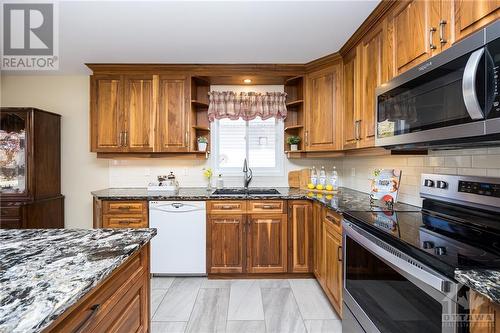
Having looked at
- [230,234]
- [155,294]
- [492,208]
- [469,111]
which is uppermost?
[469,111]

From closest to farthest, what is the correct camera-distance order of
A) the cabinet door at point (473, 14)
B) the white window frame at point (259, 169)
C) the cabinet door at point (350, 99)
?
the cabinet door at point (473, 14), the cabinet door at point (350, 99), the white window frame at point (259, 169)

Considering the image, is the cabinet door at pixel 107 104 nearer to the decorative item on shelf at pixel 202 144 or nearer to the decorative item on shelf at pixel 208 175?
the decorative item on shelf at pixel 202 144

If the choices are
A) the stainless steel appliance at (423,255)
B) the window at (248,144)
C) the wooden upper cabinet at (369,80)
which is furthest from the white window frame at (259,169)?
the stainless steel appliance at (423,255)

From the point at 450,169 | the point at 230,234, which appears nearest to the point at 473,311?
the point at 450,169

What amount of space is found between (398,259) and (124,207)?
103 inches

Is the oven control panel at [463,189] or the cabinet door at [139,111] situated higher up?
the cabinet door at [139,111]

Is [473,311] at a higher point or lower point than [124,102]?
lower

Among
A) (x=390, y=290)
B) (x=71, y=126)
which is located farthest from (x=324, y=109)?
(x=71, y=126)

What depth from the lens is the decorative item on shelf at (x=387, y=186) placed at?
209cm

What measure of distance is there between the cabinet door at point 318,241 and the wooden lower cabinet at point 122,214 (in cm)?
178

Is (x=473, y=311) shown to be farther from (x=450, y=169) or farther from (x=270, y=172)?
(x=270, y=172)

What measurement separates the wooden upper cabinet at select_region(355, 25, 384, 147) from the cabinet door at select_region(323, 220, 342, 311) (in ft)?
2.64

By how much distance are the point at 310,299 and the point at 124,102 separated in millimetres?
2908

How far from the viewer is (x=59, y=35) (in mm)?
2373
